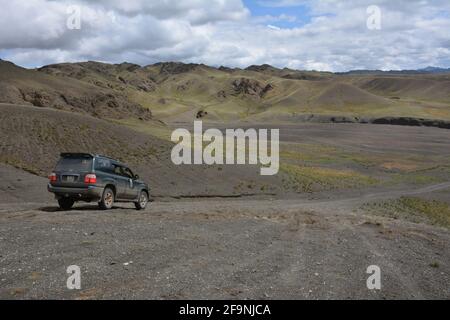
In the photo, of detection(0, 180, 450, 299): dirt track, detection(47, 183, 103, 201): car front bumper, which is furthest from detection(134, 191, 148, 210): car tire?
detection(0, 180, 450, 299): dirt track

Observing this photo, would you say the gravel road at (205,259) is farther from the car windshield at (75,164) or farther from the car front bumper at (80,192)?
the car windshield at (75,164)

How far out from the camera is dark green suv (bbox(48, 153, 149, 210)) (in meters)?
20.6

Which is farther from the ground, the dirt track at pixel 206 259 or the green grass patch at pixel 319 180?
the dirt track at pixel 206 259

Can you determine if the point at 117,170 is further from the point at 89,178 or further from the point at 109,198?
the point at 89,178

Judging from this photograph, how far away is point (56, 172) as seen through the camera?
69.2 feet

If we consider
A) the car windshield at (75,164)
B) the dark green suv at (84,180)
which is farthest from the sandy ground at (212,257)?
the car windshield at (75,164)

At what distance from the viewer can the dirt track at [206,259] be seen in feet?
31.9

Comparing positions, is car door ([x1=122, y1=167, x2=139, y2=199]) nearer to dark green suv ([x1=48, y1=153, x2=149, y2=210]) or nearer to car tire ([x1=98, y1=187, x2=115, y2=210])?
dark green suv ([x1=48, y1=153, x2=149, y2=210])

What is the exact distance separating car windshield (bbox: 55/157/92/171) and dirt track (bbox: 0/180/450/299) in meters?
2.50

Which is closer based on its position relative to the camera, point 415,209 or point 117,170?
point 117,170

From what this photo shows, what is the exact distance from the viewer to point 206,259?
12.1 meters

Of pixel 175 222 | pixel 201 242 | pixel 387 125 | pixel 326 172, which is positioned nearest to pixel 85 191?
pixel 175 222

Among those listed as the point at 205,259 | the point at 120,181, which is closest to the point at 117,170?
the point at 120,181

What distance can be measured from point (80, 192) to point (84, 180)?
0.48 m
